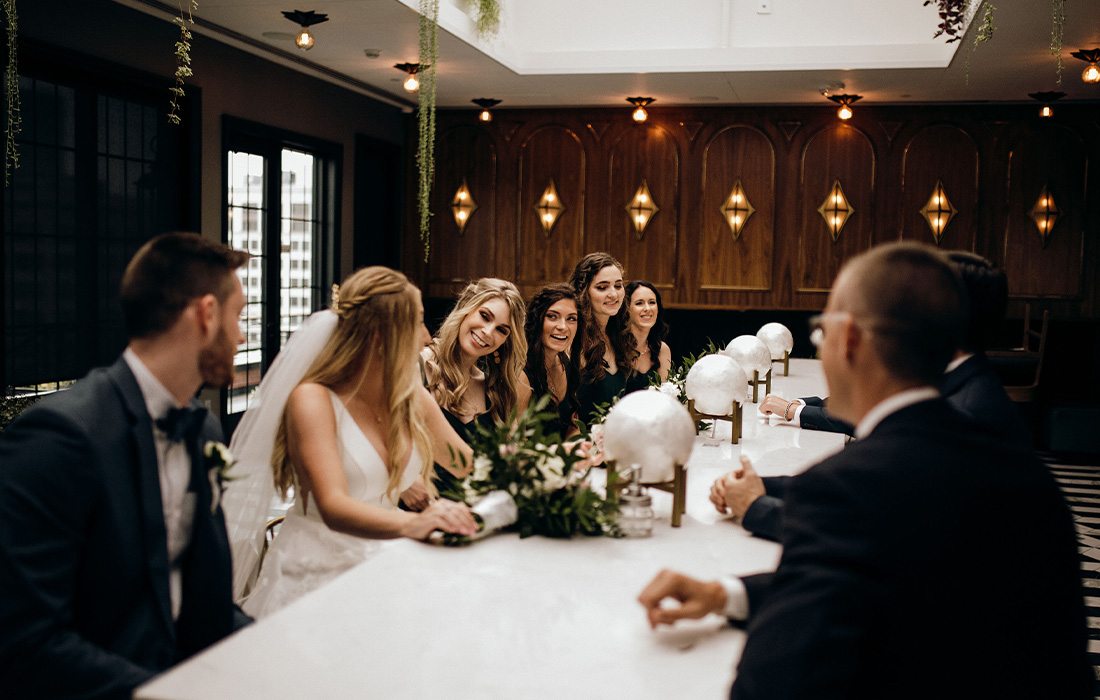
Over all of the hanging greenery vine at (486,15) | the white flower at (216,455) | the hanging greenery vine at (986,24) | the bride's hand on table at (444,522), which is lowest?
the bride's hand on table at (444,522)

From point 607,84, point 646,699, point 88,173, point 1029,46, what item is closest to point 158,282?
point 646,699

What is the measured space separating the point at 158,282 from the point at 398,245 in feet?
33.1

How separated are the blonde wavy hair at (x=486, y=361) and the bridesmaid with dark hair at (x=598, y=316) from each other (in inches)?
45.3

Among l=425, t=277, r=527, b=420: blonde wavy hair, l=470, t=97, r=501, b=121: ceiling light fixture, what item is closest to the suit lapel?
l=425, t=277, r=527, b=420: blonde wavy hair

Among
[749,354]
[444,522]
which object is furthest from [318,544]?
[749,354]

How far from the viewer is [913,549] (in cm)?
129

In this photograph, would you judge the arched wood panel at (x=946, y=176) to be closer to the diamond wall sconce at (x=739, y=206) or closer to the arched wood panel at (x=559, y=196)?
the diamond wall sconce at (x=739, y=206)

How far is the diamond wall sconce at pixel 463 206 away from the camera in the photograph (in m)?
11.8

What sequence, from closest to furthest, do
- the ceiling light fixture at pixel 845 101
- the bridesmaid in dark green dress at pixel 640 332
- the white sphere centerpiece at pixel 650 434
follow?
the white sphere centerpiece at pixel 650 434 → the bridesmaid in dark green dress at pixel 640 332 → the ceiling light fixture at pixel 845 101

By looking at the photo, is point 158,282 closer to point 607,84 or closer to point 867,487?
point 867,487

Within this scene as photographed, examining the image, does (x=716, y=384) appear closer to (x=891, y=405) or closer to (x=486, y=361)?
(x=486, y=361)

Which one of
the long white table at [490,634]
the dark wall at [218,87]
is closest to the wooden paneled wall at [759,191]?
the dark wall at [218,87]

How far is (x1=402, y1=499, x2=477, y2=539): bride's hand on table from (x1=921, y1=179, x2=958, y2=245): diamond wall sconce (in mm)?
9569

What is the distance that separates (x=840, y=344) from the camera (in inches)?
58.5
